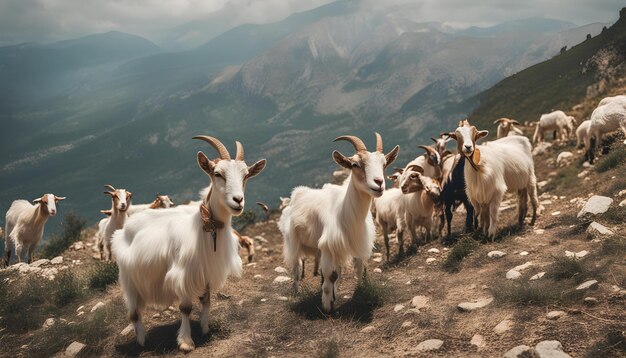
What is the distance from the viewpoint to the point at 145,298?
6.50 meters

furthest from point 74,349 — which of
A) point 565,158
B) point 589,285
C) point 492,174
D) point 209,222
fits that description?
point 565,158

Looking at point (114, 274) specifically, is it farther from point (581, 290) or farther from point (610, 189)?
point (610, 189)

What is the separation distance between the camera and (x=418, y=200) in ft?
35.1

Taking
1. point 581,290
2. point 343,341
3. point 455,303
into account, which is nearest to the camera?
point 581,290

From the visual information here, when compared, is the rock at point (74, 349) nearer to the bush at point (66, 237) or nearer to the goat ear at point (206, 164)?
the goat ear at point (206, 164)

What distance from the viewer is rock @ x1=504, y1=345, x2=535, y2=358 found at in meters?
4.33

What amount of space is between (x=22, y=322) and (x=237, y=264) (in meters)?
4.95

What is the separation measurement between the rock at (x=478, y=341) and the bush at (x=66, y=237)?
54.3 ft

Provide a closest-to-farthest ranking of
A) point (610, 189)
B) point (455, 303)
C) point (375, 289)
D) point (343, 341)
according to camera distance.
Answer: point (343, 341) < point (455, 303) < point (375, 289) < point (610, 189)

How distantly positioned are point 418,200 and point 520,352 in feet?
21.2

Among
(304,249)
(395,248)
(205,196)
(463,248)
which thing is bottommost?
(395,248)

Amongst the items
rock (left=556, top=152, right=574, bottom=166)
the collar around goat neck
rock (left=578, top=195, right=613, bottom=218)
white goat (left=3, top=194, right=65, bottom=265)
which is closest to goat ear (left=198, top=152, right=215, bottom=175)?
the collar around goat neck

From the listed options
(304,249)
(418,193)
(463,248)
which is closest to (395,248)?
(418,193)

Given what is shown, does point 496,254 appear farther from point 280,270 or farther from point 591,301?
point 280,270
